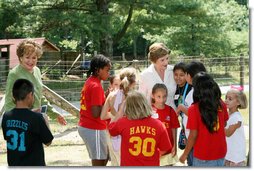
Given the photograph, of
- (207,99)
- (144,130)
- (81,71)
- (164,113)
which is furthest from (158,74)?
(81,71)

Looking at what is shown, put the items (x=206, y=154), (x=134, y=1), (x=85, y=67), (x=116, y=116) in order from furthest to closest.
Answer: (x=134, y=1), (x=85, y=67), (x=116, y=116), (x=206, y=154)

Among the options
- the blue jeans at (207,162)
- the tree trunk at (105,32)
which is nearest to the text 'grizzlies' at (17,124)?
the blue jeans at (207,162)

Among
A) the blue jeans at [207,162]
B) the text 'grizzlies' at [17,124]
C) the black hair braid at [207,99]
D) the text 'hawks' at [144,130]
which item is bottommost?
the blue jeans at [207,162]

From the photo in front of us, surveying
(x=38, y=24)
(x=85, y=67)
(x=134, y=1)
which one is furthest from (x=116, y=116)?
(x=134, y=1)

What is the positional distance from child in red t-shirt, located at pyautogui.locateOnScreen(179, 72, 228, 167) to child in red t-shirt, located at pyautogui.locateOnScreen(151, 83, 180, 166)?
0.98 ft

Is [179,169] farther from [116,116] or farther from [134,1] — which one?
[134,1]

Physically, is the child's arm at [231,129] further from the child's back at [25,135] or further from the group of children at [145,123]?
the child's back at [25,135]

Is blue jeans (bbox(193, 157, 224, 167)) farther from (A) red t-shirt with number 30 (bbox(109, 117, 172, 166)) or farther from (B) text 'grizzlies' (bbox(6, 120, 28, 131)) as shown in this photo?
(B) text 'grizzlies' (bbox(6, 120, 28, 131))

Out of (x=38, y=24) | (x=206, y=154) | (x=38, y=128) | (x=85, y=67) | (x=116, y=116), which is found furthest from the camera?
(x=38, y=24)

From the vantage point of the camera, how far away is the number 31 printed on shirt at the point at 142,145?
2445 millimetres

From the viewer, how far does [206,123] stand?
8.33 ft

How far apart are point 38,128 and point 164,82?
0.97 meters

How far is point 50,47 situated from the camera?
9.24 m

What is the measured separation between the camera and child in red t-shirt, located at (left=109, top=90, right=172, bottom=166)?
244 centimetres
